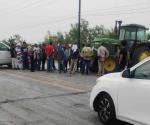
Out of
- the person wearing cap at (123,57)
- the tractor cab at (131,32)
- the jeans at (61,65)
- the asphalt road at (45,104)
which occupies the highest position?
the tractor cab at (131,32)

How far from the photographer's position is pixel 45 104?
1066 centimetres

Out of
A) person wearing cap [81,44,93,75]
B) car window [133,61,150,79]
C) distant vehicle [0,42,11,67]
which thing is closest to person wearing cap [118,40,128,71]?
person wearing cap [81,44,93,75]

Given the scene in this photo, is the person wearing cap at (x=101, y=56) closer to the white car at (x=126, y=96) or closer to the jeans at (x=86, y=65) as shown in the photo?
the jeans at (x=86, y=65)

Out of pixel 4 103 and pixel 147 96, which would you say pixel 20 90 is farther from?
pixel 147 96

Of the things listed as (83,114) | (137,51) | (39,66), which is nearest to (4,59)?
(39,66)

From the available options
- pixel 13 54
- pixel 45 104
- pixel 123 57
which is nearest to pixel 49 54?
pixel 13 54

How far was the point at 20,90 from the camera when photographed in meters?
13.5

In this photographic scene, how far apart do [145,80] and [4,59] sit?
1778 centimetres

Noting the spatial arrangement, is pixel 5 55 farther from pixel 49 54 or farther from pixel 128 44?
pixel 128 44

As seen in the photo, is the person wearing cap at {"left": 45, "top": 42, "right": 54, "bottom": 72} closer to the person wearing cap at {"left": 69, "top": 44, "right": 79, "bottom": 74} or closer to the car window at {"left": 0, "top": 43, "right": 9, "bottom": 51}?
the person wearing cap at {"left": 69, "top": 44, "right": 79, "bottom": 74}

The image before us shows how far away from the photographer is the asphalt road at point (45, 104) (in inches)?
340

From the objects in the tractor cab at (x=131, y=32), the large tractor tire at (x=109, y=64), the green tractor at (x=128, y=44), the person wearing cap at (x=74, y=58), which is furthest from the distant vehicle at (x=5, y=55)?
the tractor cab at (x=131, y=32)

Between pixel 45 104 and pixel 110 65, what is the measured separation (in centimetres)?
1148

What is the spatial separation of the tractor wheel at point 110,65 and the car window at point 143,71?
1401 cm
